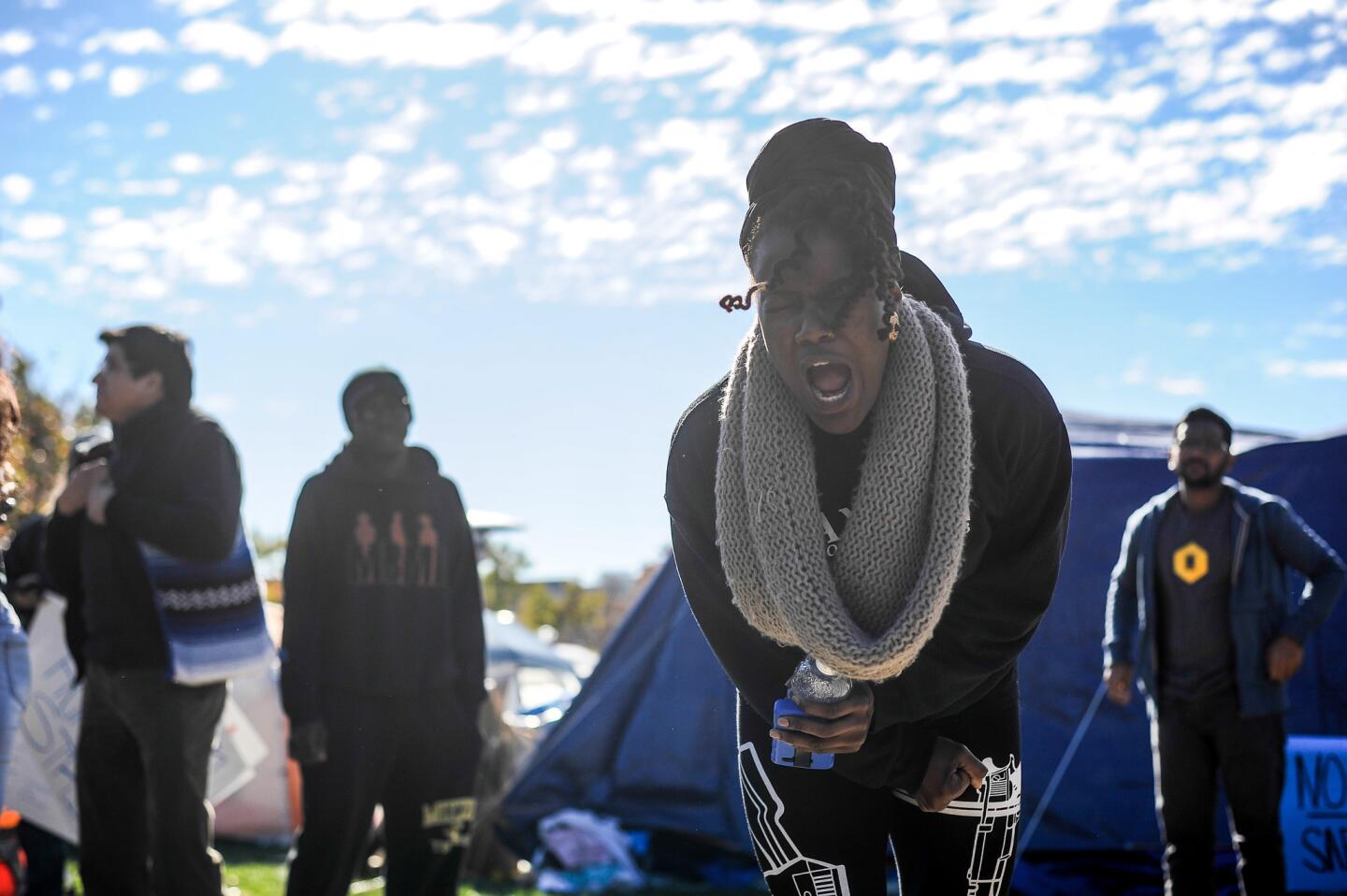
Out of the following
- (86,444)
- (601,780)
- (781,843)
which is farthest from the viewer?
(601,780)

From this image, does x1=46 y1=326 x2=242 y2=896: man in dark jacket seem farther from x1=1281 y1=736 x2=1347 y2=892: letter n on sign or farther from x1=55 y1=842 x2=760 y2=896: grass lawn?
x1=1281 y1=736 x2=1347 y2=892: letter n on sign

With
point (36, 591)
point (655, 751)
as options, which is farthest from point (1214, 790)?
point (36, 591)

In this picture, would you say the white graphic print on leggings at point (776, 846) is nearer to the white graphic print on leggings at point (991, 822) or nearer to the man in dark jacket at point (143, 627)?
the white graphic print on leggings at point (991, 822)

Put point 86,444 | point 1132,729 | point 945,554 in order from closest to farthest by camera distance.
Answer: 1. point 945,554
2. point 86,444
3. point 1132,729

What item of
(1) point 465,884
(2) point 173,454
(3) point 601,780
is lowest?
(1) point 465,884

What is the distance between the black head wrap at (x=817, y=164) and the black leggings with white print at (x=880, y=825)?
0.91 m

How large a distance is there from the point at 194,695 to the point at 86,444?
4.45 ft

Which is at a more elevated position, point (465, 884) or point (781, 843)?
point (781, 843)

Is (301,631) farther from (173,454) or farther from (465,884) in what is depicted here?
(465,884)

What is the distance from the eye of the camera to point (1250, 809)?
475 cm

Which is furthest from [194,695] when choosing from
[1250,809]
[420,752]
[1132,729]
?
[1132,729]

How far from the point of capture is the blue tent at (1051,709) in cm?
601

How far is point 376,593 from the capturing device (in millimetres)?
4000

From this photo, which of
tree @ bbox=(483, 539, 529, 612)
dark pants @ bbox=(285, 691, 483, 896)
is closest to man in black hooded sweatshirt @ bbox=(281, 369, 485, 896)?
dark pants @ bbox=(285, 691, 483, 896)
